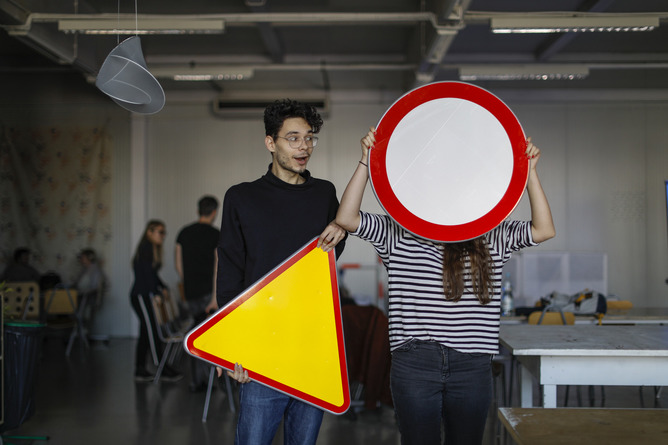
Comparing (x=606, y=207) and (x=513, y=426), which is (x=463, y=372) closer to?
(x=513, y=426)

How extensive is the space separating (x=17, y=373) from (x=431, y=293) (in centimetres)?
282

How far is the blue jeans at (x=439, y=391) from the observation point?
5.35ft

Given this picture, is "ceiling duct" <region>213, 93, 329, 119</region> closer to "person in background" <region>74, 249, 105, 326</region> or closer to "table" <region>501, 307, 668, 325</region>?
"person in background" <region>74, 249, 105, 326</region>

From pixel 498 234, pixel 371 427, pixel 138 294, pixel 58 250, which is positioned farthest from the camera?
pixel 58 250

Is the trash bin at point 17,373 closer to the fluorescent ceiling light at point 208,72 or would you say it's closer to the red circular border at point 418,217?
the red circular border at point 418,217

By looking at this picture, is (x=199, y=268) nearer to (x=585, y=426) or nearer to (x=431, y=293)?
(x=431, y=293)

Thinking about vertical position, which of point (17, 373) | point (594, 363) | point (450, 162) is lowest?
point (17, 373)

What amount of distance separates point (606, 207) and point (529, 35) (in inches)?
110

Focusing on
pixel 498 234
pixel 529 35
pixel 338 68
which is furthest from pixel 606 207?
pixel 498 234

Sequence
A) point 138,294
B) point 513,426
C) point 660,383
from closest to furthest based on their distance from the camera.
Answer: point 513,426, point 660,383, point 138,294

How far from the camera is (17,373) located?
11.1 ft

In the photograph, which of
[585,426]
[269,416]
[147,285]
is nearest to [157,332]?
[147,285]

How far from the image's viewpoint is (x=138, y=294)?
5.35m

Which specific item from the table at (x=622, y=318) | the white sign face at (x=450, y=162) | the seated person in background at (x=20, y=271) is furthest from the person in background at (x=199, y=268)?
the white sign face at (x=450, y=162)
